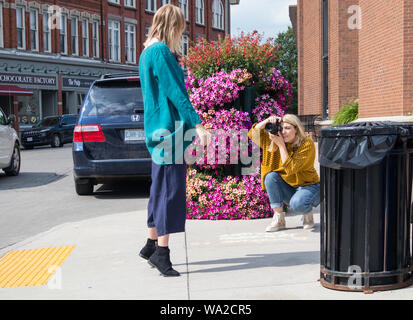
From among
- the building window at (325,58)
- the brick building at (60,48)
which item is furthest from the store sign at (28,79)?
the building window at (325,58)

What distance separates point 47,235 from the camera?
6383mm

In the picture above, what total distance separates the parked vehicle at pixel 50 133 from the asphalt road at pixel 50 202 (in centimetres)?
1524

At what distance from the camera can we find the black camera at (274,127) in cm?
542

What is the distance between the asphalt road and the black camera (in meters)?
3.02

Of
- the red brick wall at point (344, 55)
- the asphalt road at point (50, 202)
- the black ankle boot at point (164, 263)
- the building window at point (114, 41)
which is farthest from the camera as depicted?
the building window at point (114, 41)

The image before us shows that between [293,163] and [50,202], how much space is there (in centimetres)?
495

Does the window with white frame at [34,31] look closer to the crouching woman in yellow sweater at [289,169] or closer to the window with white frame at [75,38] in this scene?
the window with white frame at [75,38]

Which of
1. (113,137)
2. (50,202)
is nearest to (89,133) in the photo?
(113,137)

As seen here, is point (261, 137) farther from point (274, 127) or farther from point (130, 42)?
point (130, 42)

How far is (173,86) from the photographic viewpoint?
430 cm

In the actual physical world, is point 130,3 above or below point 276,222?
above

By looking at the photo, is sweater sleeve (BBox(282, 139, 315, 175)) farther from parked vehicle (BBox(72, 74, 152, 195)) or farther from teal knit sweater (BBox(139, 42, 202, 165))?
parked vehicle (BBox(72, 74, 152, 195))

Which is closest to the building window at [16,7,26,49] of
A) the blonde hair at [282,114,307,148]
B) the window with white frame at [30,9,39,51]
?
the window with white frame at [30,9,39,51]
